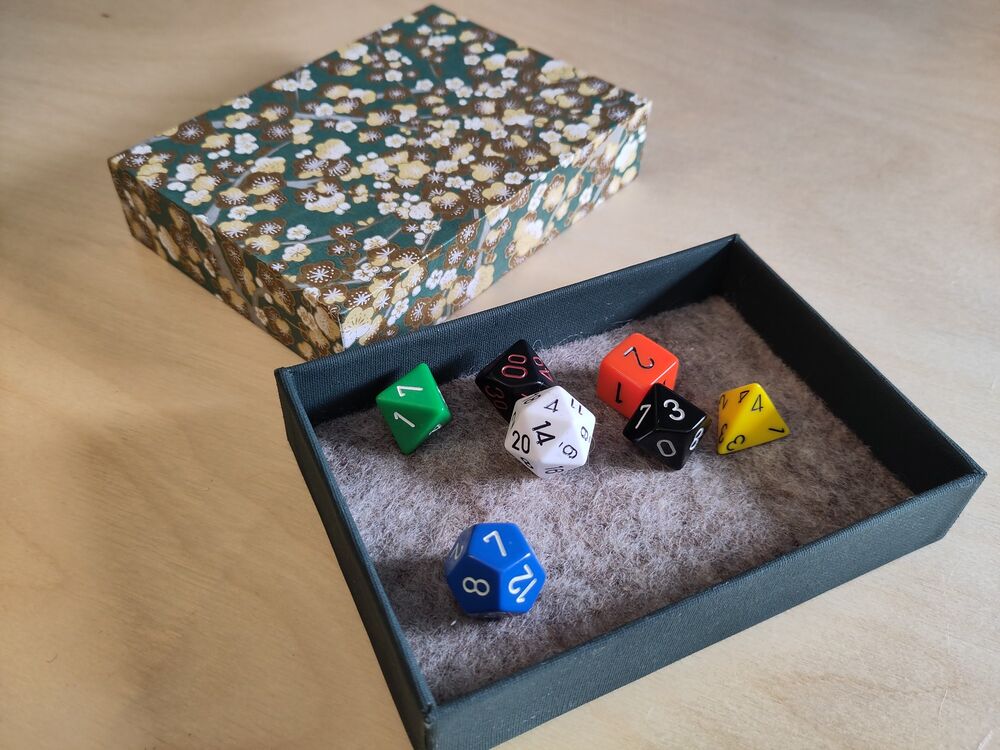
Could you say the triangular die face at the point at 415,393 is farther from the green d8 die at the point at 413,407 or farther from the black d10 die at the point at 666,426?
the black d10 die at the point at 666,426

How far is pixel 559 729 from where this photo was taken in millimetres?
725

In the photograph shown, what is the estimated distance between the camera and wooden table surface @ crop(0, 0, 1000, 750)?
2.42 ft

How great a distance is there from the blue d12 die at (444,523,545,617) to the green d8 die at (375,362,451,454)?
128mm

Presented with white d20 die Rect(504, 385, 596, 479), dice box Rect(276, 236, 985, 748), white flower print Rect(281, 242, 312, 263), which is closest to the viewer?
dice box Rect(276, 236, 985, 748)

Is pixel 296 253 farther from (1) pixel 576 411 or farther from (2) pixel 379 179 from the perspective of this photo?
(1) pixel 576 411

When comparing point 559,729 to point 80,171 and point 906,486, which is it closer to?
point 906,486

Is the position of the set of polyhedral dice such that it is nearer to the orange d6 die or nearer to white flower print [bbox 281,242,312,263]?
the orange d6 die

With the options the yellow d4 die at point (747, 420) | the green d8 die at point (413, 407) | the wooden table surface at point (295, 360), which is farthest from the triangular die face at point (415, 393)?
the yellow d4 die at point (747, 420)

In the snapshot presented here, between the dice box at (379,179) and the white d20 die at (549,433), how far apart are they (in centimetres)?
19

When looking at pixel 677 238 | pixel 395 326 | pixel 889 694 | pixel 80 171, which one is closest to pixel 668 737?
pixel 889 694

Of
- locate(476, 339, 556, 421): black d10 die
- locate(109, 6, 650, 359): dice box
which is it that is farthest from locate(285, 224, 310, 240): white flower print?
locate(476, 339, 556, 421): black d10 die

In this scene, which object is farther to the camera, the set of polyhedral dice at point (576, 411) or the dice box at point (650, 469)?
the set of polyhedral dice at point (576, 411)

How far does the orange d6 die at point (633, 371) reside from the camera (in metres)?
0.89

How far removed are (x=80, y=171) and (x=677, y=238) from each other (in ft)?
2.49
